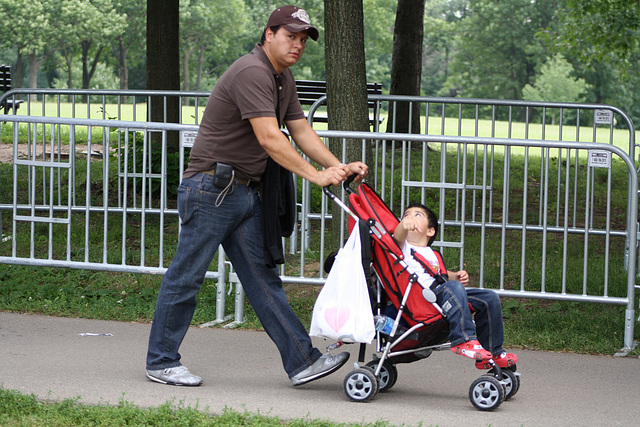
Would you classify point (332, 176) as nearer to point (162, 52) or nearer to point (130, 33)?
point (162, 52)

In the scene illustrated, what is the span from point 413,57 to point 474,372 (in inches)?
425

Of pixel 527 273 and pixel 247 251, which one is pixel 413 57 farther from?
pixel 247 251

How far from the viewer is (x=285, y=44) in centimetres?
465

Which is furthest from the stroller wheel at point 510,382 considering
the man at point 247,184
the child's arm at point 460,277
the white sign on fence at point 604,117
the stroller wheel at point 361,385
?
the white sign on fence at point 604,117

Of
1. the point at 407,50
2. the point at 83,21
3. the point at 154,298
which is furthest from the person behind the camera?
the point at 83,21

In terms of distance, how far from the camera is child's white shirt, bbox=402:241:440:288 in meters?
4.71

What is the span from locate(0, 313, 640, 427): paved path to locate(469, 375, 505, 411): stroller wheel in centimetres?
5

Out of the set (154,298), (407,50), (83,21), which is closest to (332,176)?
(154,298)

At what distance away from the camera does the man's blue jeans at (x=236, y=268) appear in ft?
15.9

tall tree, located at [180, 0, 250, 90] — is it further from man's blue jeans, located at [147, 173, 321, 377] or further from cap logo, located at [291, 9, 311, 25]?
cap logo, located at [291, 9, 311, 25]

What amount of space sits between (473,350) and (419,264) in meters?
0.52

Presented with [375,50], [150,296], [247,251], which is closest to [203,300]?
[150,296]

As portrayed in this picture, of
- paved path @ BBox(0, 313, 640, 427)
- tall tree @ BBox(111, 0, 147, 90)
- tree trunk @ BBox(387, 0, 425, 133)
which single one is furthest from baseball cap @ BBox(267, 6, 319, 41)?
tall tree @ BBox(111, 0, 147, 90)

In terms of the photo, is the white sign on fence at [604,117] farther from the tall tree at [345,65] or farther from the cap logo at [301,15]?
the cap logo at [301,15]
